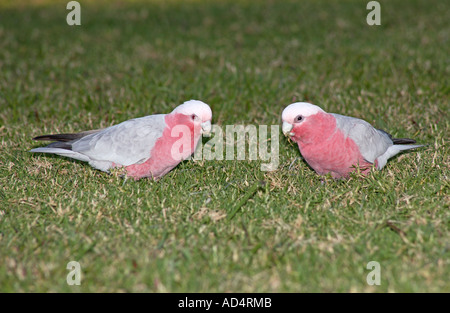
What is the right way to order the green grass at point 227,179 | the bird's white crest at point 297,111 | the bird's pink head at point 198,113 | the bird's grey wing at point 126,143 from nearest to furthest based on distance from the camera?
the green grass at point 227,179, the bird's white crest at point 297,111, the bird's pink head at point 198,113, the bird's grey wing at point 126,143

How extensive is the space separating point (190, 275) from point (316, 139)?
4.88 ft

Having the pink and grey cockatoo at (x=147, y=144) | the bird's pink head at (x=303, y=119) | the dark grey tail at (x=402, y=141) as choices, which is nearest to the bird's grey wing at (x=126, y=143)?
the pink and grey cockatoo at (x=147, y=144)

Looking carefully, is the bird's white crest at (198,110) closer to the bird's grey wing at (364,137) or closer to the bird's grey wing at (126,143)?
the bird's grey wing at (126,143)

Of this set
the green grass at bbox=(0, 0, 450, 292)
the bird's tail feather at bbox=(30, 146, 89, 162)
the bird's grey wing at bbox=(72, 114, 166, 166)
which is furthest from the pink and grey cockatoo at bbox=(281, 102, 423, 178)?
the bird's tail feather at bbox=(30, 146, 89, 162)

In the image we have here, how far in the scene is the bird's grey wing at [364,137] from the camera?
3.60m

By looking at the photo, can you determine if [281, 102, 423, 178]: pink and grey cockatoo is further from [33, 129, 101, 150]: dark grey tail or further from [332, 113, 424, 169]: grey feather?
[33, 129, 101, 150]: dark grey tail

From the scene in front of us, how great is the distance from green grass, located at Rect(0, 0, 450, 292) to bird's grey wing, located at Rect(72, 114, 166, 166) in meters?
0.19

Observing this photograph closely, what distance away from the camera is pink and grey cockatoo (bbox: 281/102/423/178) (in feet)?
11.3

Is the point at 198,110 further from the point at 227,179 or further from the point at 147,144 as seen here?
the point at 227,179

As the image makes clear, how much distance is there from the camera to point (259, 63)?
658 centimetres

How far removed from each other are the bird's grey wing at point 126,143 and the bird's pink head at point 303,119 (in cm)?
94

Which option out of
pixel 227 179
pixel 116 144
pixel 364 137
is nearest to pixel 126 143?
pixel 116 144

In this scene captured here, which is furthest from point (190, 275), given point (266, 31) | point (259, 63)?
point (266, 31)

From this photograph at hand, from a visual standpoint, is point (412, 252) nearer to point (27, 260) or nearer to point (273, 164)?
point (273, 164)
